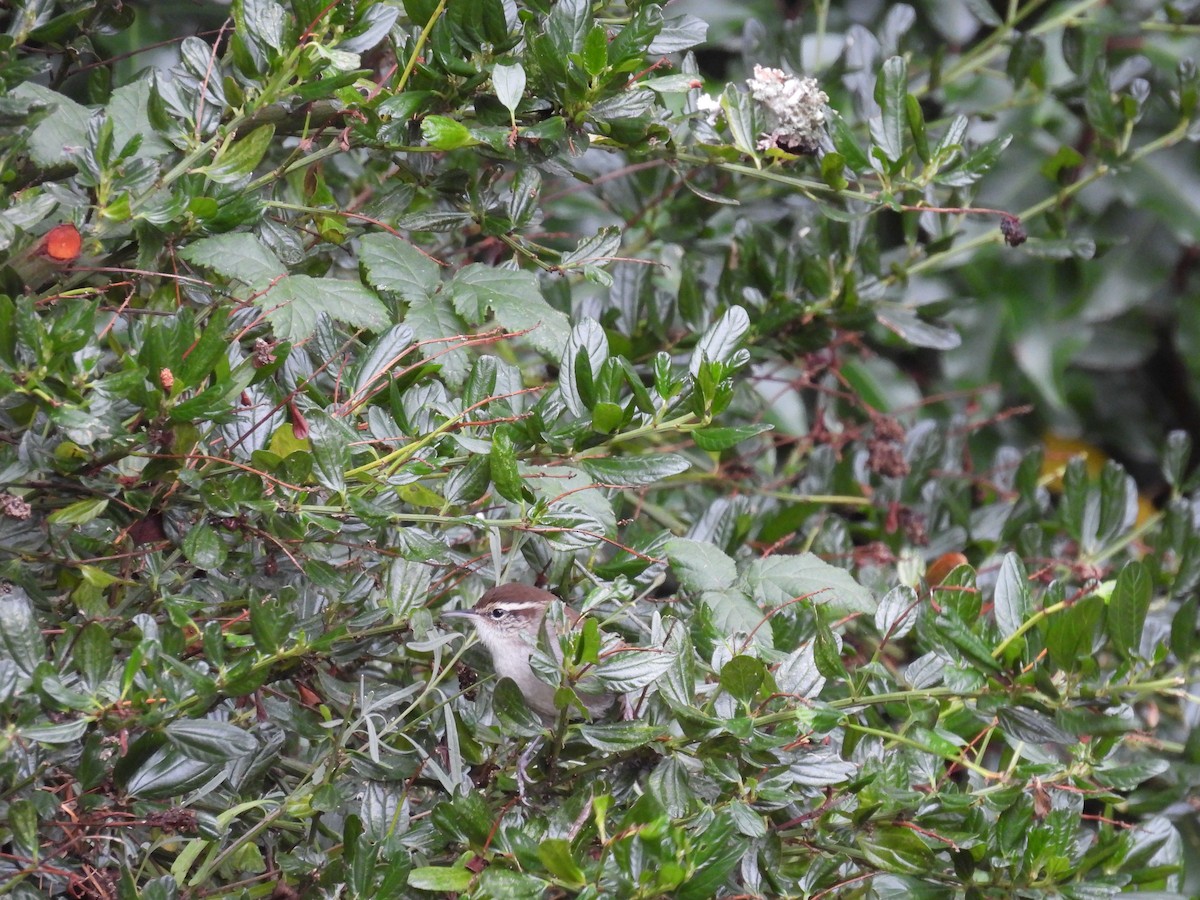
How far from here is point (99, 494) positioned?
1.25 m

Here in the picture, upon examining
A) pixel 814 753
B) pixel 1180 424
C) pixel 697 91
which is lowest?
pixel 1180 424

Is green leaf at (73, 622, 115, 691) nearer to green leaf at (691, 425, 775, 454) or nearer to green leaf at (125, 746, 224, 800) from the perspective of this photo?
green leaf at (125, 746, 224, 800)

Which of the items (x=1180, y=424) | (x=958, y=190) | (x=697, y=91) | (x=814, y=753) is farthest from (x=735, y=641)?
(x=1180, y=424)

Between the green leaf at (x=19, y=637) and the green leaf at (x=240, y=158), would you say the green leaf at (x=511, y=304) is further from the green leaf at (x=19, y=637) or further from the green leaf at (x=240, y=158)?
the green leaf at (x=19, y=637)

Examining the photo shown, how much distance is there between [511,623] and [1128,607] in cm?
77

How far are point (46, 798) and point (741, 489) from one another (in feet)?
4.59

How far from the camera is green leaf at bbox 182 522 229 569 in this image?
3.80 feet

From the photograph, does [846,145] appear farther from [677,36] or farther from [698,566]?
[698,566]

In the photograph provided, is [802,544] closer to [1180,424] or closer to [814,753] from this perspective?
[814,753]

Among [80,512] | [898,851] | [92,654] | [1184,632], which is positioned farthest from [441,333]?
[1184,632]

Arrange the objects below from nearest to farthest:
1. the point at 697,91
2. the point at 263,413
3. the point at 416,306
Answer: the point at 263,413
the point at 416,306
the point at 697,91

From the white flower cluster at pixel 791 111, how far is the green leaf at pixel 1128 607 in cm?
73

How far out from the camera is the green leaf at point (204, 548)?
1158 millimetres

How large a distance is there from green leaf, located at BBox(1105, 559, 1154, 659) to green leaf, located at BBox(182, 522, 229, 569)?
3.19 feet
